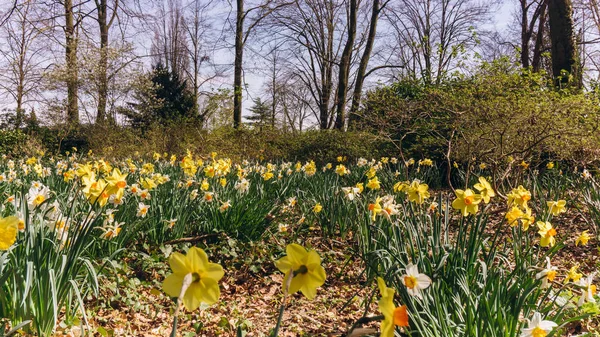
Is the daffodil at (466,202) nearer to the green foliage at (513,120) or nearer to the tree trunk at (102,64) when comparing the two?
the green foliage at (513,120)

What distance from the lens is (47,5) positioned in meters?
12.1

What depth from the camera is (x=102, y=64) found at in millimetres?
13891

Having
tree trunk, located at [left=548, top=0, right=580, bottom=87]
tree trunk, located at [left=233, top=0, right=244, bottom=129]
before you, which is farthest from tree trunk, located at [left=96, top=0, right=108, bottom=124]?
tree trunk, located at [left=548, top=0, right=580, bottom=87]

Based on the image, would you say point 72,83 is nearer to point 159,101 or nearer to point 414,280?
point 159,101

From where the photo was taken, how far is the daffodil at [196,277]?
32.9 inches

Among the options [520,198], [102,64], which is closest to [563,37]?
[520,198]

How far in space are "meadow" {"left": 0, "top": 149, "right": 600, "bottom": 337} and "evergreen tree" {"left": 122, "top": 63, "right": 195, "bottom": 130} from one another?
35.1 ft

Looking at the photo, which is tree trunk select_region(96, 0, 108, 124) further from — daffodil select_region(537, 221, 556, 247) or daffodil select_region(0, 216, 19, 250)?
daffodil select_region(537, 221, 556, 247)

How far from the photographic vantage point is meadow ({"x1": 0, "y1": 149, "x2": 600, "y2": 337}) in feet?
4.67

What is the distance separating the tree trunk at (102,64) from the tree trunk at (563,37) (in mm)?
12459

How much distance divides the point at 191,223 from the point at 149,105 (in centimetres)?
1315

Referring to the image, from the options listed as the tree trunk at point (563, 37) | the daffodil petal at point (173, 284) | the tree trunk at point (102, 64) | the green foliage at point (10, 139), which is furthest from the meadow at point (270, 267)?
the green foliage at point (10, 139)

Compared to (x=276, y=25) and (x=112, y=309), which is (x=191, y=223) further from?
(x=276, y=25)

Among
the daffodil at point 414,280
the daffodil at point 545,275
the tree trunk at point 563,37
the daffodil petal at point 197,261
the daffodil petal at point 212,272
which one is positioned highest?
the tree trunk at point 563,37
